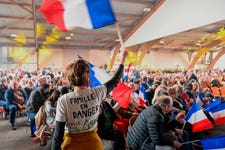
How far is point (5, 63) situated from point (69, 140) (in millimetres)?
17698

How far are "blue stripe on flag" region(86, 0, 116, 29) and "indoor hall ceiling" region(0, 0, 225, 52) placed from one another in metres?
8.30

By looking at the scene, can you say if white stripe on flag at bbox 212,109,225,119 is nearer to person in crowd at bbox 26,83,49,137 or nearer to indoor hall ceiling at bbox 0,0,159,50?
person in crowd at bbox 26,83,49,137

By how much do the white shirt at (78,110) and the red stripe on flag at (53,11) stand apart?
1089 mm

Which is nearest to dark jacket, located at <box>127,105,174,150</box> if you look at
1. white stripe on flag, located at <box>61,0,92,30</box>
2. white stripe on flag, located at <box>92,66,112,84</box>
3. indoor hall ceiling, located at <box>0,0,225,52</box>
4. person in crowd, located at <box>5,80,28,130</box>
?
white stripe on flag, located at <box>92,66,112,84</box>

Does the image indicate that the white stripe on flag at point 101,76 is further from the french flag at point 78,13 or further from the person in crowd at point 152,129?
the french flag at point 78,13

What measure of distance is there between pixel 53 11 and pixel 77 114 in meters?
1.27

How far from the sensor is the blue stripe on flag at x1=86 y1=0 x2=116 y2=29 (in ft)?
6.75

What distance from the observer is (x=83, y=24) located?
2283 millimetres

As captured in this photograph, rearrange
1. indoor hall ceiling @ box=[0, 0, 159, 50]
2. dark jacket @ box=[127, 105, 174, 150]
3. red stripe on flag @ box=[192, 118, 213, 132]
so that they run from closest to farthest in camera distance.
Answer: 1. dark jacket @ box=[127, 105, 174, 150]
2. red stripe on flag @ box=[192, 118, 213, 132]
3. indoor hall ceiling @ box=[0, 0, 159, 50]

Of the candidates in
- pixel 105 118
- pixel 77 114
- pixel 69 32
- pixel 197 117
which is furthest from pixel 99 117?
pixel 69 32

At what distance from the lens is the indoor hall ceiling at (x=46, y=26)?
10.5 m

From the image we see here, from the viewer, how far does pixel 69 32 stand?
1442 centimetres

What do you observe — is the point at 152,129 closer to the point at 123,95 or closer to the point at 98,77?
the point at 123,95

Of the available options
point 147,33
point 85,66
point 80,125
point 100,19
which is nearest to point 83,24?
point 100,19
